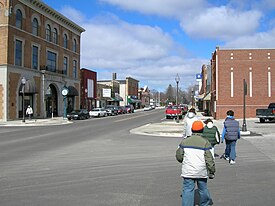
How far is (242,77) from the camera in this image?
3625cm

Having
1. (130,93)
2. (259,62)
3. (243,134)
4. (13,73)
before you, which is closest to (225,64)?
(259,62)

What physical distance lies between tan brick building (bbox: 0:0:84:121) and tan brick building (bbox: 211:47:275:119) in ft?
70.4

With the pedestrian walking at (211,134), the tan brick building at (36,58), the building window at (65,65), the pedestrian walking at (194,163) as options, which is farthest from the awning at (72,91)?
the pedestrian walking at (194,163)

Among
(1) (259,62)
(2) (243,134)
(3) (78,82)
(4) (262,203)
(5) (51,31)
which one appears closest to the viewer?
(4) (262,203)

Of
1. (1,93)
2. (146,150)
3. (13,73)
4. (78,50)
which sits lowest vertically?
(146,150)

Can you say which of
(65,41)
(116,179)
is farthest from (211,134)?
(65,41)

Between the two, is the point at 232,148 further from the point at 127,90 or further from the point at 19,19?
the point at 127,90

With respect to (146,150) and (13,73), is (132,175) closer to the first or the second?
(146,150)

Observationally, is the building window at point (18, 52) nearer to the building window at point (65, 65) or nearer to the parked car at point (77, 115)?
the parked car at point (77, 115)

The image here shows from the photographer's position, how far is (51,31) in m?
47.0

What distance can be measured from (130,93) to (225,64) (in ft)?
216

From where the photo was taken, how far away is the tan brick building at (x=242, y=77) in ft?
118

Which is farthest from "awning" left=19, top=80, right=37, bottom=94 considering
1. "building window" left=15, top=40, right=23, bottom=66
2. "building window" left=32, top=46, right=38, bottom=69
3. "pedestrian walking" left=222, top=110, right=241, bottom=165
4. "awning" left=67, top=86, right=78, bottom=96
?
"pedestrian walking" left=222, top=110, right=241, bottom=165

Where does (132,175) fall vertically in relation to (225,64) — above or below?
below
